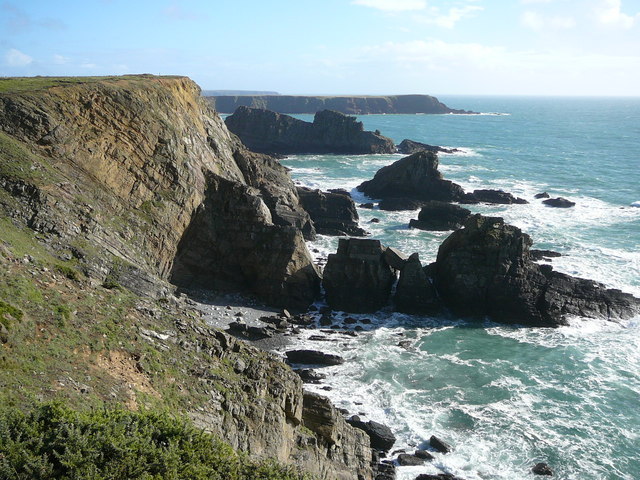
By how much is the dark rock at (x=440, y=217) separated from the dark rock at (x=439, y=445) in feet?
120

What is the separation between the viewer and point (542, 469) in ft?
75.6

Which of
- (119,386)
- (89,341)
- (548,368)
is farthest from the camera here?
(548,368)

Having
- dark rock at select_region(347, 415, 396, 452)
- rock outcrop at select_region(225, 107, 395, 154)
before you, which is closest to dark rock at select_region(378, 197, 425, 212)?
dark rock at select_region(347, 415, 396, 452)

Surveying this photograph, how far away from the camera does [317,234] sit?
56188 mm

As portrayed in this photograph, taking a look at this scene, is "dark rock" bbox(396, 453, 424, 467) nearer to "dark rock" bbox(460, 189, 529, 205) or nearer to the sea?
the sea

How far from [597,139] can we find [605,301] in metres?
119

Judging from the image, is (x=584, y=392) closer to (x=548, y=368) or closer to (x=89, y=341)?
(x=548, y=368)

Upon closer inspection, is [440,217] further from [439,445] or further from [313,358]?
[439,445]

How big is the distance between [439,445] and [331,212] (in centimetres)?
3778

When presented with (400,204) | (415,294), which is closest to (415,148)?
(400,204)

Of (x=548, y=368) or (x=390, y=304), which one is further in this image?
(x=390, y=304)

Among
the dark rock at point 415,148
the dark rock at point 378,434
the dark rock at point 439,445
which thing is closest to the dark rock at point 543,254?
the dark rock at point 439,445

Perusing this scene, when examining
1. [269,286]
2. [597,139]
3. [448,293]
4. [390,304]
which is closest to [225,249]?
[269,286]

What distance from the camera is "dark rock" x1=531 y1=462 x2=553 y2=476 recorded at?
75.3ft
